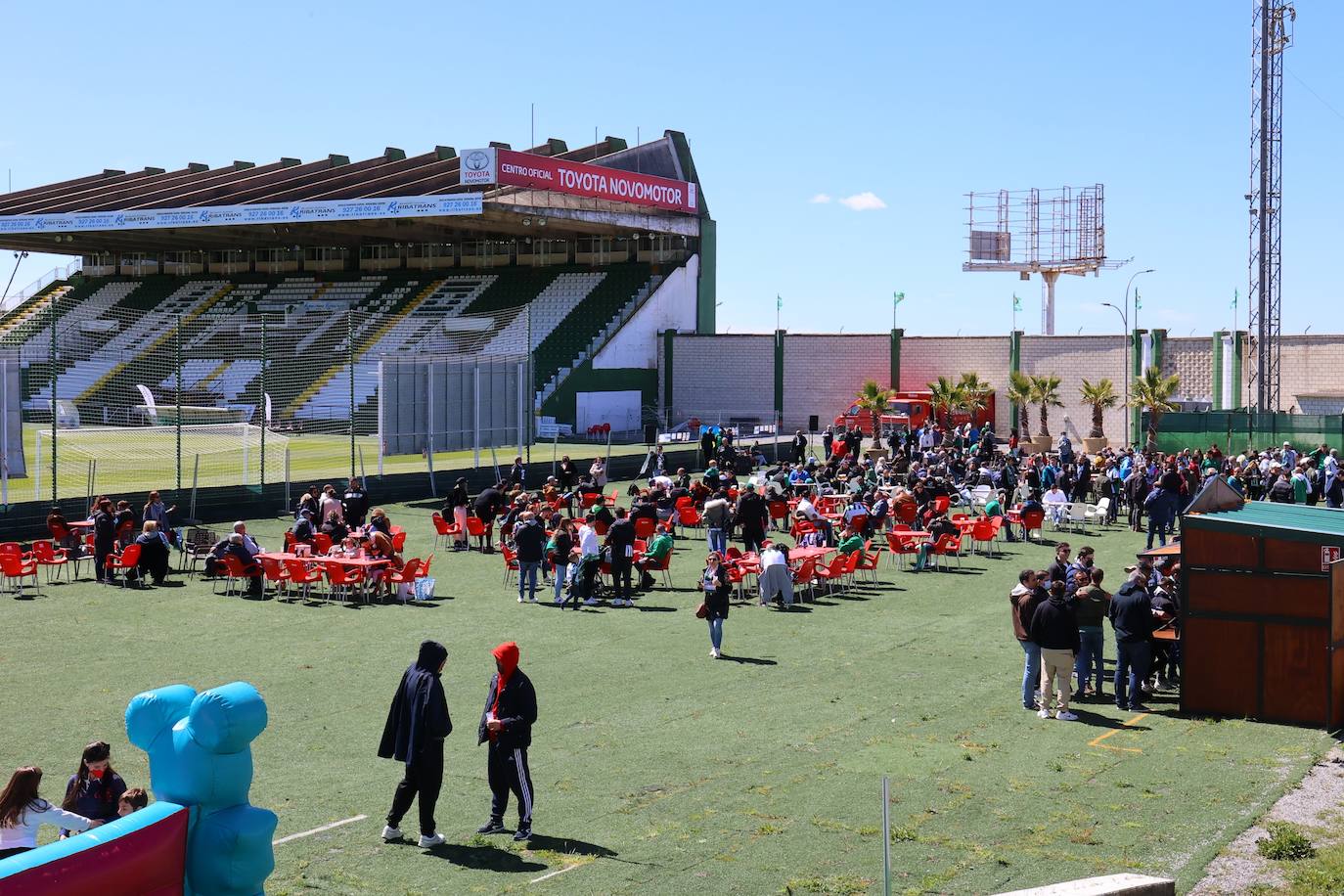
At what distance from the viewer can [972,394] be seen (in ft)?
159

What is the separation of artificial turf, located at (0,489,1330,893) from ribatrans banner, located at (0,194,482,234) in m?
31.0

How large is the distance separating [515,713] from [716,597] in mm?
5973

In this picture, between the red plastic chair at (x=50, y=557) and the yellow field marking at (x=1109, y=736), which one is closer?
the yellow field marking at (x=1109, y=736)

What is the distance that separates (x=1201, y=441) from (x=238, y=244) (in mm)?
42949

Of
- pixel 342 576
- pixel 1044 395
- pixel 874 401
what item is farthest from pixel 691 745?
pixel 1044 395

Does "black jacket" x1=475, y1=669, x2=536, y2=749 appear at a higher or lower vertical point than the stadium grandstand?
lower

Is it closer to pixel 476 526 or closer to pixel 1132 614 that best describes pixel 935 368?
pixel 476 526

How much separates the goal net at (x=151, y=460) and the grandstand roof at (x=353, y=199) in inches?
535

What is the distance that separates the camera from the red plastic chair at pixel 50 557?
67.7 feet

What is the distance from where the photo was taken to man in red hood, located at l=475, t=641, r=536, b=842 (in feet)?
32.1

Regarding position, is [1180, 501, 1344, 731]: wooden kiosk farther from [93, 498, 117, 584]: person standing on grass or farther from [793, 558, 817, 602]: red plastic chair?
[93, 498, 117, 584]: person standing on grass

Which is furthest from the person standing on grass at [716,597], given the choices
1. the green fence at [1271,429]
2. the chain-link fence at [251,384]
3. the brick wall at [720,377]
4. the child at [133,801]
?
the brick wall at [720,377]

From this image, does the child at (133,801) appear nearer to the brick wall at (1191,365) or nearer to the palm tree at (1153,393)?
the palm tree at (1153,393)

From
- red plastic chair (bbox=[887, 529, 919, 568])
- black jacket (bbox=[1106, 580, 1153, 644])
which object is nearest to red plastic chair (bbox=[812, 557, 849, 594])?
red plastic chair (bbox=[887, 529, 919, 568])
